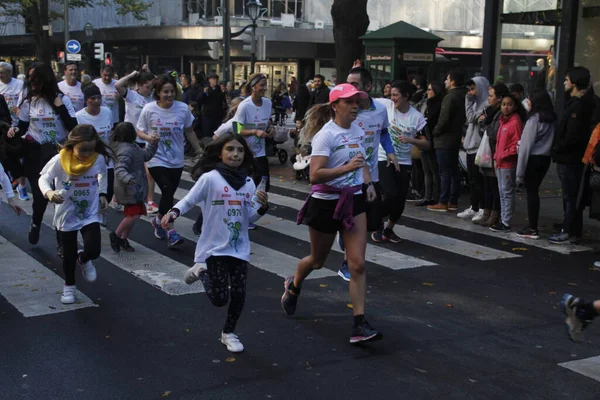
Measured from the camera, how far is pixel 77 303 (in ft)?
22.9

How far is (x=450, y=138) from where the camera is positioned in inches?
468

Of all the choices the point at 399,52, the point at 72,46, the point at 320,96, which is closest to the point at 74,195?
the point at 320,96

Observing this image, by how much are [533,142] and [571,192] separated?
2.45 ft

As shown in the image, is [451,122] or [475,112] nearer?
[475,112]

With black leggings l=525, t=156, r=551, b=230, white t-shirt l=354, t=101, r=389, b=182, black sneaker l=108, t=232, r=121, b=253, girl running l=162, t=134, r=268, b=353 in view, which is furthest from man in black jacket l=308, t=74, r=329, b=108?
girl running l=162, t=134, r=268, b=353

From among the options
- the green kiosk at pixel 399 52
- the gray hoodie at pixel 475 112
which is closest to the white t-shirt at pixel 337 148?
the gray hoodie at pixel 475 112

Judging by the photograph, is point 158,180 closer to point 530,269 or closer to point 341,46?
point 530,269

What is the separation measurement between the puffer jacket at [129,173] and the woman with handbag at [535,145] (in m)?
4.49

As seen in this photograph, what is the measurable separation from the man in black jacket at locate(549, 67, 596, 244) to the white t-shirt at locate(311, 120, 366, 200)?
435 centimetres

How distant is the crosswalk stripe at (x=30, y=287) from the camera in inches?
270

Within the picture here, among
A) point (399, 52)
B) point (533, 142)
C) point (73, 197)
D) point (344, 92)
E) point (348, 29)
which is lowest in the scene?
point (73, 197)

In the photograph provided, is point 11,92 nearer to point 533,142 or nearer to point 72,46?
point 533,142

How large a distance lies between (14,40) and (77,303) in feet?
186

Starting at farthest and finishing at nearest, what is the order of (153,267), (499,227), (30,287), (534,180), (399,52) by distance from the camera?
1. (399,52)
2. (499,227)
3. (534,180)
4. (153,267)
5. (30,287)
